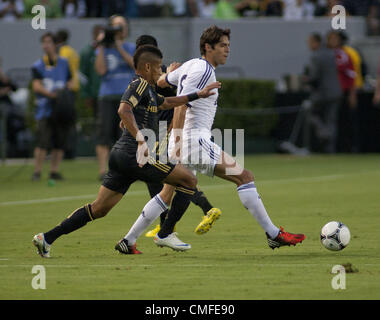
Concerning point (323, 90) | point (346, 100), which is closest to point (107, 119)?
point (323, 90)

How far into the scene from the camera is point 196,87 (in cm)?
928

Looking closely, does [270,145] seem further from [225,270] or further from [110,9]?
[225,270]

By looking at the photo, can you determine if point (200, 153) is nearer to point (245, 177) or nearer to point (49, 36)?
point (245, 177)

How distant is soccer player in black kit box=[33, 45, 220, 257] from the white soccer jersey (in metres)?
0.31

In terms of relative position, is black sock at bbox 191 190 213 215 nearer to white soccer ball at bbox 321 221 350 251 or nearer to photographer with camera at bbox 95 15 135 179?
white soccer ball at bbox 321 221 350 251

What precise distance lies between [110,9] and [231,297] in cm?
1902

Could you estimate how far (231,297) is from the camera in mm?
6848

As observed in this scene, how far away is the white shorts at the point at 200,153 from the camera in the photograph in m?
9.38

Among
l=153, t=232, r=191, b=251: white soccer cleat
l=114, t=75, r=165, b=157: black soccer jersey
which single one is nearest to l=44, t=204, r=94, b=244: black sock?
l=114, t=75, r=165, b=157: black soccer jersey

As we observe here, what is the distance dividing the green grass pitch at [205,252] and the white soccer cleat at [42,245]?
0.09 metres

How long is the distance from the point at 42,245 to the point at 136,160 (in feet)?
3.72

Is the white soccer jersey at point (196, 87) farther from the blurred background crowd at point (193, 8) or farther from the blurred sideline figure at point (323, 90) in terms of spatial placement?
the blurred background crowd at point (193, 8)

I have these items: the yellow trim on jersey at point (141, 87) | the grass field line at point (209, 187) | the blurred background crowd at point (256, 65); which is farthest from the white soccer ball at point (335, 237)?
the blurred background crowd at point (256, 65)
